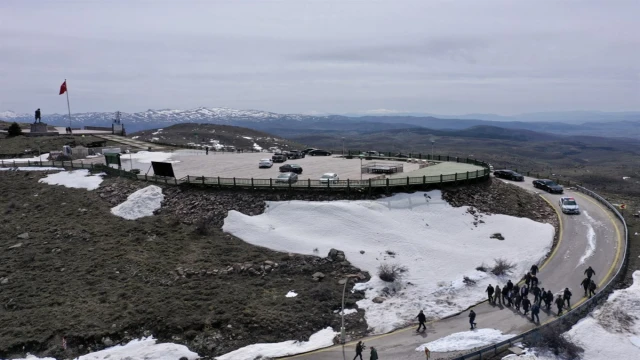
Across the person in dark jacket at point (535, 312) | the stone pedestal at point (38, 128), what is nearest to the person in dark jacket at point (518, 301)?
the person in dark jacket at point (535, 312)

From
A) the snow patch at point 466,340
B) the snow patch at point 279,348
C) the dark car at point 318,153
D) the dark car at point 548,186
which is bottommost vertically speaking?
the snow patch at point 279,348


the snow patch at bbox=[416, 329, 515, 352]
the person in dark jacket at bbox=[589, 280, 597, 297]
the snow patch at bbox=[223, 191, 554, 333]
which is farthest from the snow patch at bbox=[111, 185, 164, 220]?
the person in dark jacket at bbox=[589, 280, 597, 297]

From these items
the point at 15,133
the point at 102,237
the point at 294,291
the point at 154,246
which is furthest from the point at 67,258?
the point at 15,133

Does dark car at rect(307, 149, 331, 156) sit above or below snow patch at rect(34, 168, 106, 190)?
above

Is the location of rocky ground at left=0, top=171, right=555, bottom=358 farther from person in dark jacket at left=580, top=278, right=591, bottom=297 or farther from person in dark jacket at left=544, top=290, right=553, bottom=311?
person in dark jacket at left=580, top=278, right=591, bottom=297

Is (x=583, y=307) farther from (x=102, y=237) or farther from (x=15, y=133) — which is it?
(x=15, y=133)

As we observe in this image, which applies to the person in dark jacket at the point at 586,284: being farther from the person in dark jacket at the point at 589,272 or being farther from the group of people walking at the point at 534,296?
the person in dark jacket at the point at 589,272

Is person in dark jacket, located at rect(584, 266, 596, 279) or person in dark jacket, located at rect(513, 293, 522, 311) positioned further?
person in dark jacket, located at rect(584, 266, 596, 279)
